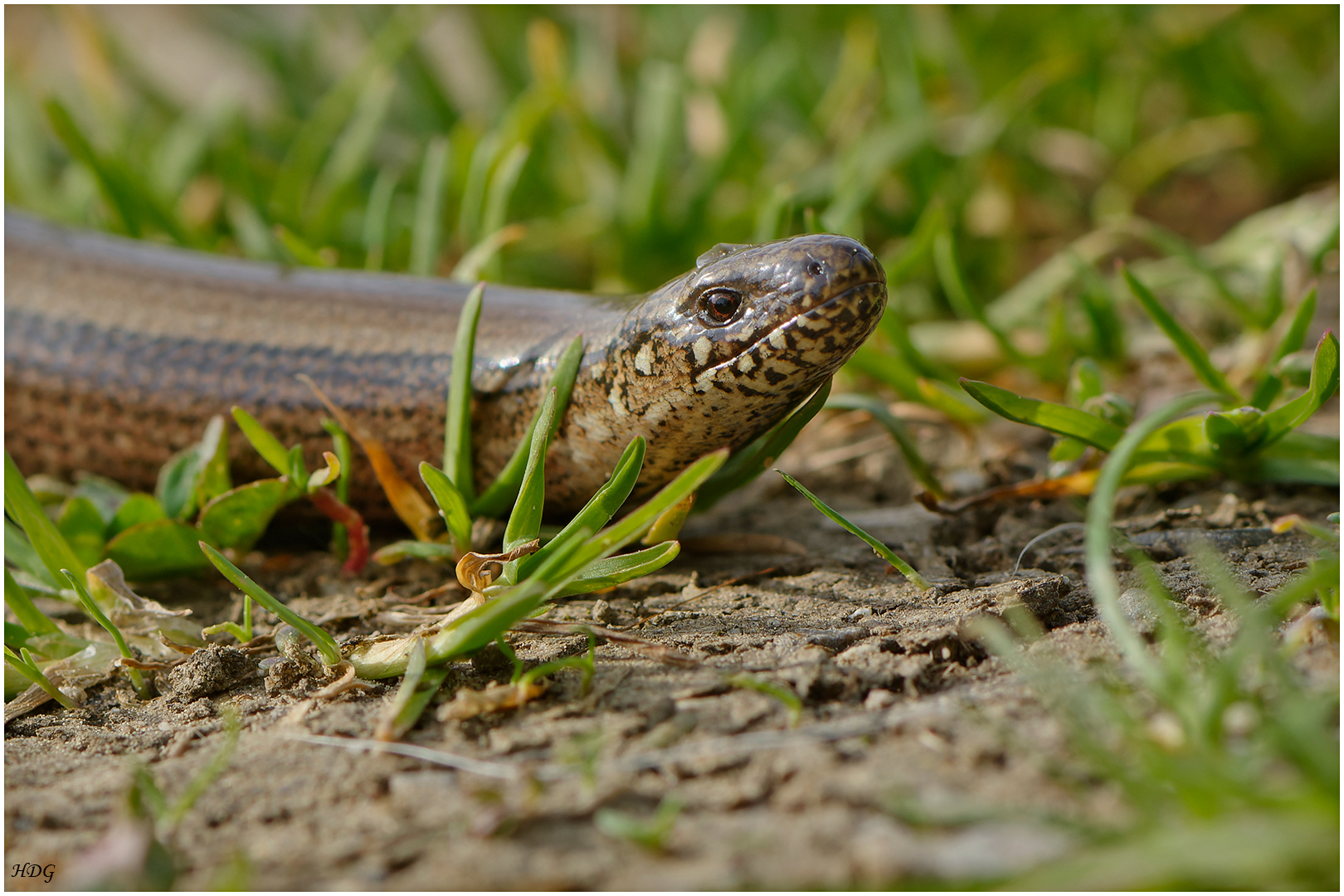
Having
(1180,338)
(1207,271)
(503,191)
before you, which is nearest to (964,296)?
(1180,338)

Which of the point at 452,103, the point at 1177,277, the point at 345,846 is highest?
the point at 452,103

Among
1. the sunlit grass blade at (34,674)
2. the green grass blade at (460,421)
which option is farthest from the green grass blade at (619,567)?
the sunlit grass blade at (34,674)

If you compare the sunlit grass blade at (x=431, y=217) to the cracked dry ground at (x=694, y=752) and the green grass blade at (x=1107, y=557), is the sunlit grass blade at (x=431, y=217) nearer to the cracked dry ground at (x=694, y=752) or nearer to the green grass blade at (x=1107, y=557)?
the cracked dry ground at (x=694, y=752)

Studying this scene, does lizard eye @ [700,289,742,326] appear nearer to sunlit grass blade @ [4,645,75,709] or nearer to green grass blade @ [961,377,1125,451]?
green grass blade @ [961,377,1125,451]

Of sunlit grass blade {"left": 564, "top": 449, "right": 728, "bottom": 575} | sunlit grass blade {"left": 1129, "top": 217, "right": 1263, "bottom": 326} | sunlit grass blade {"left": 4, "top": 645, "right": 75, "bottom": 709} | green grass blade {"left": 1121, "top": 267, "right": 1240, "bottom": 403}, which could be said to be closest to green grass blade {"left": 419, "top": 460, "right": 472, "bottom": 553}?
sunlit grass blade {"left": 564, "top": 449, "right": 728, "bottom": 575}

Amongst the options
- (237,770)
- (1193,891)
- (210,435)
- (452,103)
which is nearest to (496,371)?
(210,435)

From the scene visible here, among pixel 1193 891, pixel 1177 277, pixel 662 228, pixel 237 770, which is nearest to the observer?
pixel 1193 891

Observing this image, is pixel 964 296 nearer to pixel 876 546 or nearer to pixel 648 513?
pixel 876 546

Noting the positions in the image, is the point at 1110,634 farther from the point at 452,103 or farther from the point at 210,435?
the point at 452,103
